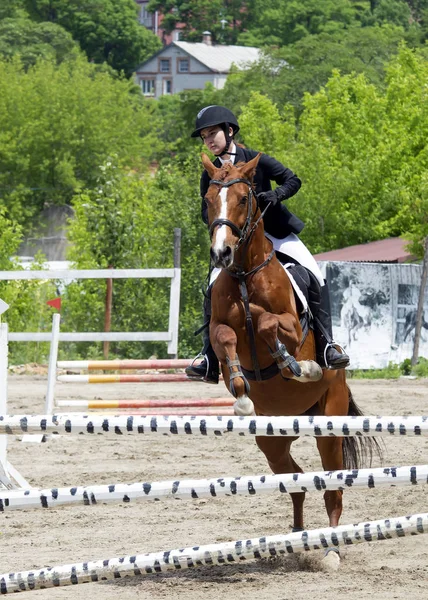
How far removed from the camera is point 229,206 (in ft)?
19.8

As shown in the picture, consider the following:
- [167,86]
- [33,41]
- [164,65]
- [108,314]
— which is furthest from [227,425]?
[167,86]

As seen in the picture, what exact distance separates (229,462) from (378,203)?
16808 millimetres

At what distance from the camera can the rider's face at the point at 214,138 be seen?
A: 255 inches

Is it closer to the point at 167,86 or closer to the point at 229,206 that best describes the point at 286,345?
the point at 229,206

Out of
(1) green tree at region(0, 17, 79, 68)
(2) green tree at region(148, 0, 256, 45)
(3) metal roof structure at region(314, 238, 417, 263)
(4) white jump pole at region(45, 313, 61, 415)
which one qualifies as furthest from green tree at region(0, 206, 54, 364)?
(2) green tree at region(148, 0, 256, 45)

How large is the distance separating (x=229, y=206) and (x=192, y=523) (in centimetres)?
208

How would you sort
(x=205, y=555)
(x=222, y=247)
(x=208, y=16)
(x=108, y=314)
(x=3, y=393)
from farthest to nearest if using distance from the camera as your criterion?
1. (x=208, y=16)
2. (x=108, y=314)
3. (x=3, y=393)
4. (x=222, y=247)
5. (x=205, y=555)

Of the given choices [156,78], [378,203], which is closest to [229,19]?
[156,78]

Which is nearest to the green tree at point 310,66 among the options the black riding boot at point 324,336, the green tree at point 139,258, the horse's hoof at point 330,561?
the green tree at point 139,258

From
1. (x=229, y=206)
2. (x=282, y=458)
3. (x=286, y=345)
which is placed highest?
(x=229, y=206)

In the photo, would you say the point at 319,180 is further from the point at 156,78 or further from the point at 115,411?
the point at 156,78

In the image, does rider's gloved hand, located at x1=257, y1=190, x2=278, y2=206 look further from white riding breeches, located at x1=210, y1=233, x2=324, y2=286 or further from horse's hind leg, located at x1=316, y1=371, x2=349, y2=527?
horse's hind leg, located at x1=316, y1=371, x2=349, y2=527

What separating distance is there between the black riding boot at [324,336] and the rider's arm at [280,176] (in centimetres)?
58

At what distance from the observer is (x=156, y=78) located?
11238 cm
